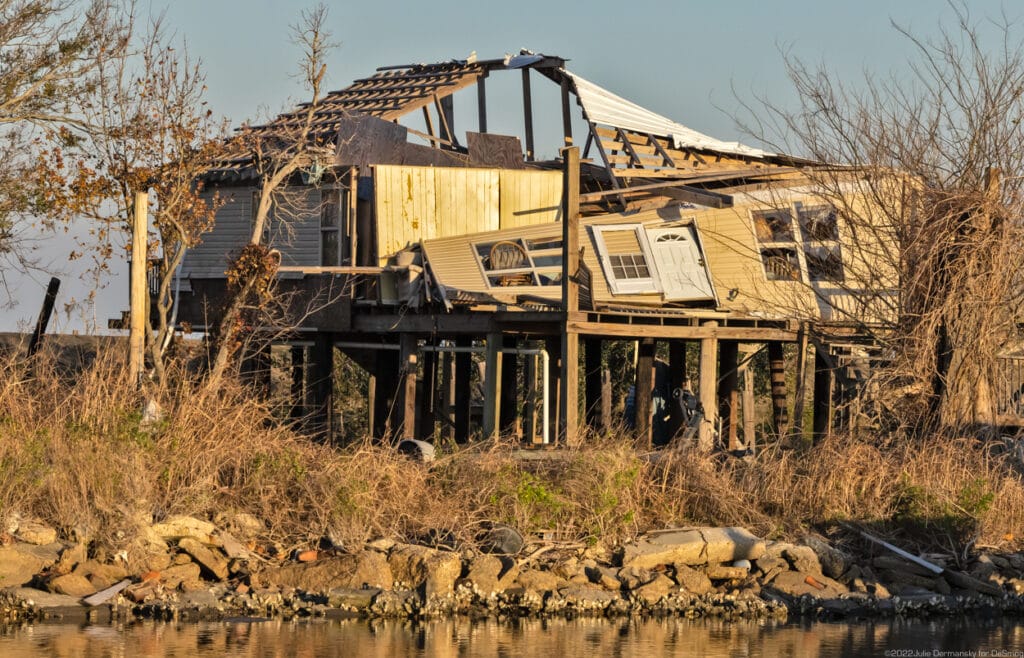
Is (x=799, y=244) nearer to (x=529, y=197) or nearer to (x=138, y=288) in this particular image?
A: (x=529, y=197)

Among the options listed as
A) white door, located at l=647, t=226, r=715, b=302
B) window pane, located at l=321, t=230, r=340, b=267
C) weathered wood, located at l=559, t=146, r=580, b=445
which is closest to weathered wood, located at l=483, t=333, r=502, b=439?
weathered wood, located at l=559, t=146, r=580, b=445

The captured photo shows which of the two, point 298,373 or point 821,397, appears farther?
point 298,373

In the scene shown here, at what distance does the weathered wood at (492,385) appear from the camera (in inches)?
924

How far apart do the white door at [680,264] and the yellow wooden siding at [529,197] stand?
7.37ft

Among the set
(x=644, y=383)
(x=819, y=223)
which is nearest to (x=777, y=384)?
(x=644, y=383)

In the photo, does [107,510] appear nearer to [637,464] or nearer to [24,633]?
[24,633]

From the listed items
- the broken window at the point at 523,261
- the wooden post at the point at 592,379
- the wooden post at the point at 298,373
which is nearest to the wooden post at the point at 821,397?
the wooden post at the point at 592,379

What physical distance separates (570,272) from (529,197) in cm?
548

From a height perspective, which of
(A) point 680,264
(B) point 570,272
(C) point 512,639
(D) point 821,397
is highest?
(A) point 680,264

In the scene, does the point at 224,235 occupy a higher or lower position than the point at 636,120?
lower

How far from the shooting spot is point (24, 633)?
13312 millimetres

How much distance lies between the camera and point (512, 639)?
1375cm

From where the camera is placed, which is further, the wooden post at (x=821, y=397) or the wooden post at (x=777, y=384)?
the wooden post at (x=777, y=384)

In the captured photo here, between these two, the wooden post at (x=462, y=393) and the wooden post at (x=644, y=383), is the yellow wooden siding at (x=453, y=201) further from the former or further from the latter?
the wooden post at (x=462, y=393)
